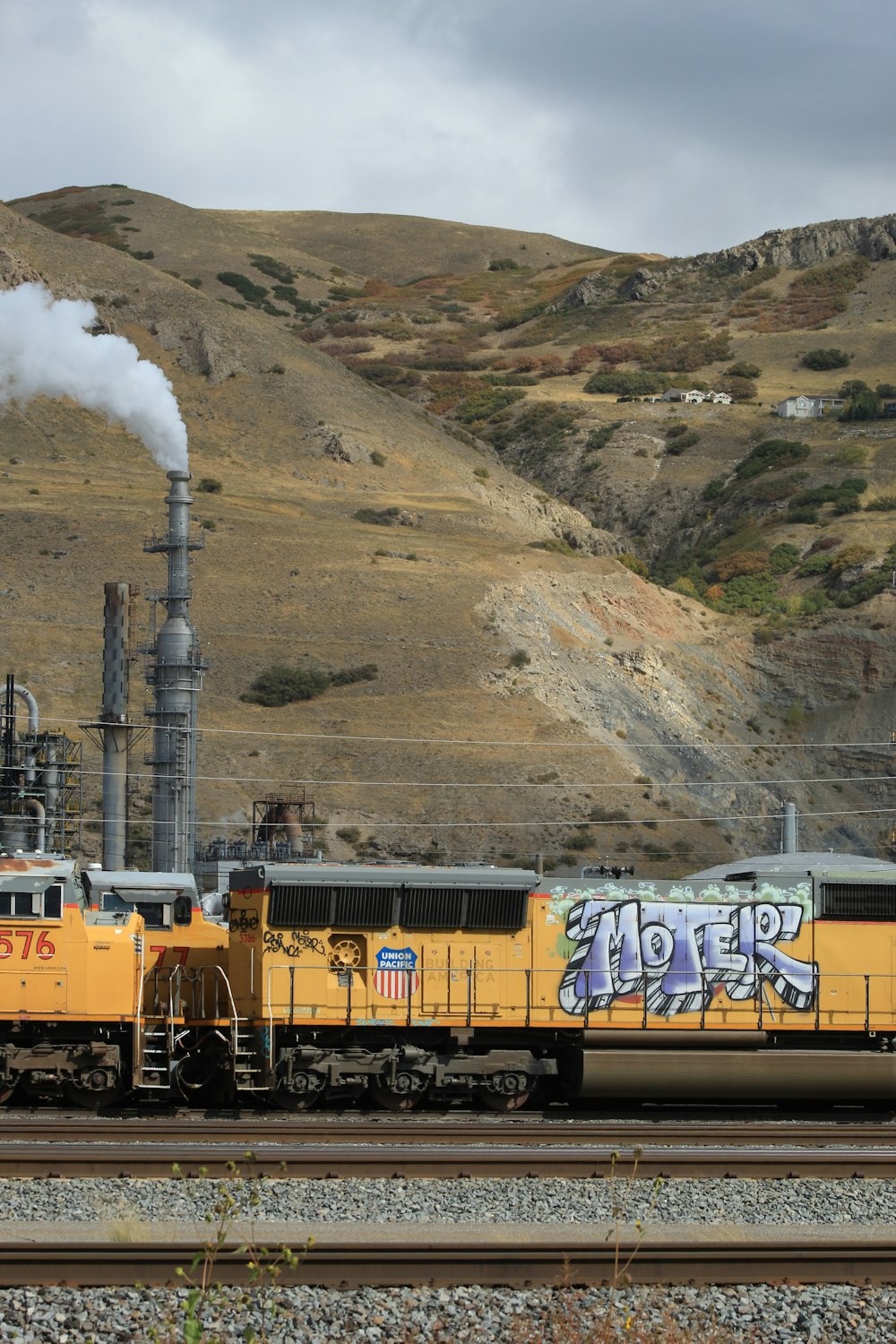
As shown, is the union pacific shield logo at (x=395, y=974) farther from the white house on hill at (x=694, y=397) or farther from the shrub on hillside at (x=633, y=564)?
the white house on hill at (x=694, y=397)

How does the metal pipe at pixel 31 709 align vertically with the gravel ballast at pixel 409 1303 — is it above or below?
above

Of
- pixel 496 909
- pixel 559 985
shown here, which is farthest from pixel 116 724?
pixel 559 985

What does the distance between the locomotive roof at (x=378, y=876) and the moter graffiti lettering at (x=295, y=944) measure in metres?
0.79

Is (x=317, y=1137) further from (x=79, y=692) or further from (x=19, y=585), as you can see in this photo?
(x=19, y=585)

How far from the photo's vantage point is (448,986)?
2452 cm

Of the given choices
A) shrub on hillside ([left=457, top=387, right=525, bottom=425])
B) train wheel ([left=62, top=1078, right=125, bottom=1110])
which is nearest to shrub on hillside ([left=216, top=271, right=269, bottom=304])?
shrub on hillside ([left=457, top=387, right=525, bottom=425])

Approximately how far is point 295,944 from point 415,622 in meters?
62.1

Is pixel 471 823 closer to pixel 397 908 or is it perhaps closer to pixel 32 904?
pixel 397 908

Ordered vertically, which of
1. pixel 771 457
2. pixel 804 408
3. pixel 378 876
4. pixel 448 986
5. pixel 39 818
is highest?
pixel 804 408

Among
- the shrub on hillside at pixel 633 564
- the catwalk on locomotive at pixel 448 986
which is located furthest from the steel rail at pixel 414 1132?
the shrub on hillside at pixel 633 564

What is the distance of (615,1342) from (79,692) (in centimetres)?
6658

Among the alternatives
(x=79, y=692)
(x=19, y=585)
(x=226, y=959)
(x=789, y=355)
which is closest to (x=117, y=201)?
(x=789, y=355)

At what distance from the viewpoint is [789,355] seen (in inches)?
6624

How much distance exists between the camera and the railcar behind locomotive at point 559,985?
78.3 feet
